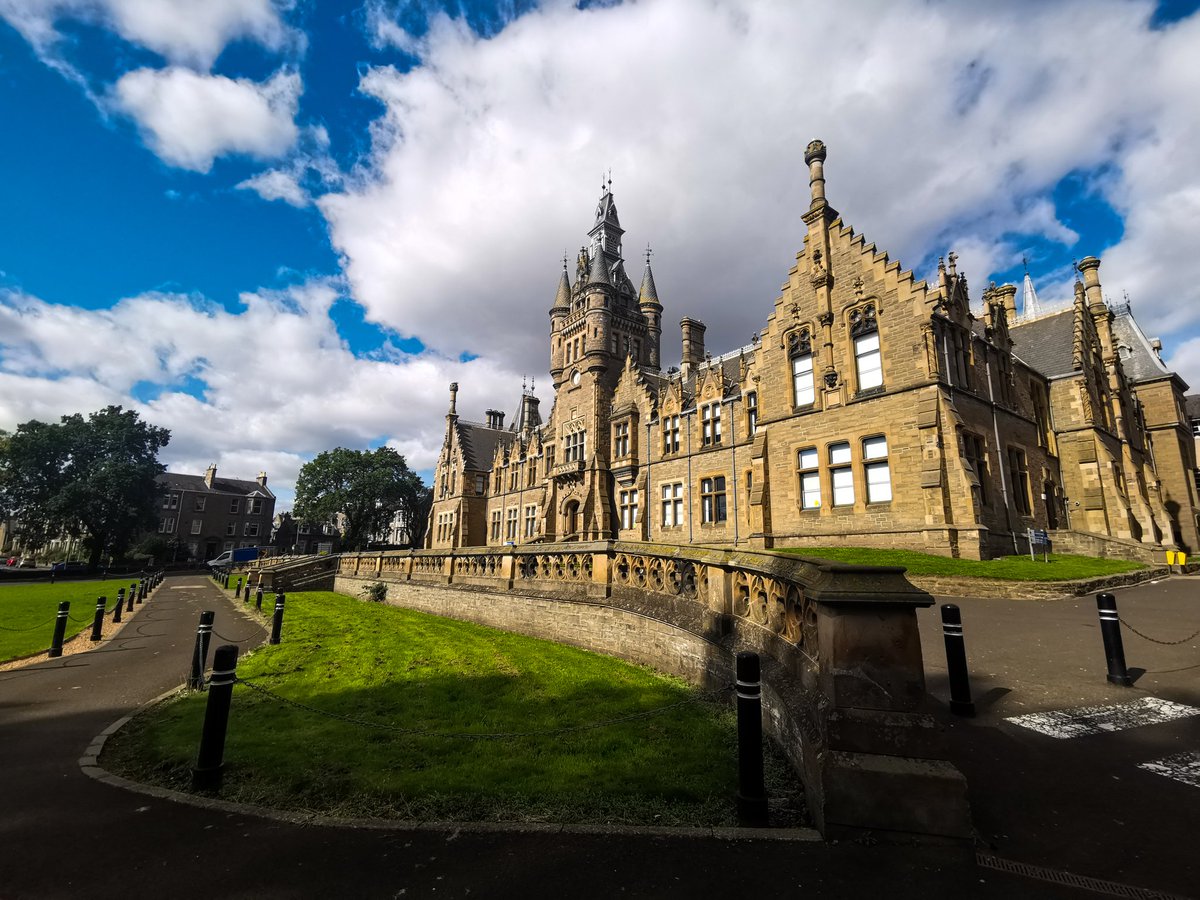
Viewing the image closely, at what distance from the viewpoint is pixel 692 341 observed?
37875 mm

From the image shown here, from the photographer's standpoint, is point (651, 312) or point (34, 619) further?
point (651, 312)

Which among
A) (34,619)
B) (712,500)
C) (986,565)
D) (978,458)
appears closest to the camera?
(986,565)

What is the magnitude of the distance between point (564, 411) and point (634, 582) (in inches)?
1181

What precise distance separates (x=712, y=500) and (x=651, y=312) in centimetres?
2099

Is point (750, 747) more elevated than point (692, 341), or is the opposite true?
point (692, 341)

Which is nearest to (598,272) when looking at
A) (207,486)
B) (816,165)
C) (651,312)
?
(651,312)

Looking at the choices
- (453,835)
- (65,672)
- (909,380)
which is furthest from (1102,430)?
(65,672)

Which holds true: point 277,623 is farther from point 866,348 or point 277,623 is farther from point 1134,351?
point 1134,351

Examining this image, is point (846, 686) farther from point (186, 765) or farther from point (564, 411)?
point (564, 411)

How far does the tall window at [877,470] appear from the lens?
791 inches

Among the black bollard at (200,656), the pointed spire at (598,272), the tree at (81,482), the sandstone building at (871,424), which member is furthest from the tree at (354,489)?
the black bollard at (200,656)

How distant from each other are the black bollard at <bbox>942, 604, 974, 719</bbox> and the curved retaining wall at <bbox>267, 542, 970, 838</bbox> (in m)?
2.36

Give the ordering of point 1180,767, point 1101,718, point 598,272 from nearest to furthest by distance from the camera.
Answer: point 1180,767 < point 1101,718 < point 598,272

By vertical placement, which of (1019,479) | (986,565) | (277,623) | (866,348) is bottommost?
(277,623)
